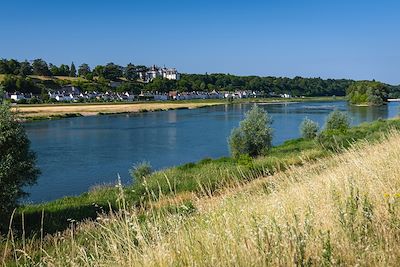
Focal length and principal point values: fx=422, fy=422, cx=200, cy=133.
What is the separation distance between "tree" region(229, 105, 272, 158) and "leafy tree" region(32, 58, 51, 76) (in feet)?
520

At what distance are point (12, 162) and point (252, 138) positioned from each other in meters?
20.2

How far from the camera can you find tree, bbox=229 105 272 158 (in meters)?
29.0

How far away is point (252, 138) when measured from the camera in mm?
29344

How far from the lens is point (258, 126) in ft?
95.9

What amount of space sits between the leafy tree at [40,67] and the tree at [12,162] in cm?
17160

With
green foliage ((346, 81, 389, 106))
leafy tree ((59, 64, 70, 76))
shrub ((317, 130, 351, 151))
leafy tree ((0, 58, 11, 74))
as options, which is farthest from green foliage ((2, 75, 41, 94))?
shrub ((317, 130, 351, 151))

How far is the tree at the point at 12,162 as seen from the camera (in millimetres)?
10844

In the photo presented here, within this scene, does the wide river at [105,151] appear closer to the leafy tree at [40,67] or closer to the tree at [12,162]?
the tree at [12,162]

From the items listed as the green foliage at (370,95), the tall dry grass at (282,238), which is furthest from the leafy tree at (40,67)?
the tall dry grass at (282,238)

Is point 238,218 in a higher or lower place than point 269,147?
higher

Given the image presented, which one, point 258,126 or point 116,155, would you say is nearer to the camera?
point 258,126

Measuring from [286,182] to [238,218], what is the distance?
6.94 feet

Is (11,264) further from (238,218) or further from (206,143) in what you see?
(206,143)

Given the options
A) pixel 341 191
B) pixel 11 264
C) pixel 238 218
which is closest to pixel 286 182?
pixel 341 191
